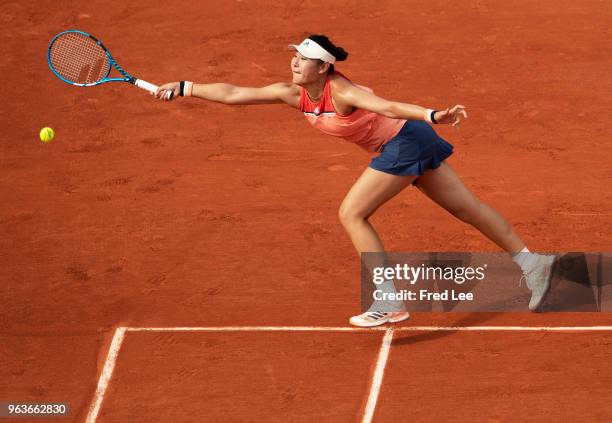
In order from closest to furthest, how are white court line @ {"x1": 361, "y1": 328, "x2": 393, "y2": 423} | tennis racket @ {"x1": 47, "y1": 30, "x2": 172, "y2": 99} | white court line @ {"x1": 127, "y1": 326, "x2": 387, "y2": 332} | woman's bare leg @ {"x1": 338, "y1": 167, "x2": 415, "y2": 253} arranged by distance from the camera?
white court line @ {"x1": 361, "y1": 328, "x2": 393, "y2": 423} < woman's bare leg @ {"x1": 338, "y1": 167, "x2": 415, "y2": 253} < white court line @ {"x1": 127, "y1": 326, "x2": 387, "y2": 332} < tennis racket @ {"x1": 47, "y1": 30, "x2": 172, "y2": 99}

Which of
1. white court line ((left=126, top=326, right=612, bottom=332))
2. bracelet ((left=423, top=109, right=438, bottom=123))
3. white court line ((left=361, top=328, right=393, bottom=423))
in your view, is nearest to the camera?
bracelet ((left=423, top=109, right=438, bottom=123))

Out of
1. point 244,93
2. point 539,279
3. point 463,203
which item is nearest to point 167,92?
point 244,93

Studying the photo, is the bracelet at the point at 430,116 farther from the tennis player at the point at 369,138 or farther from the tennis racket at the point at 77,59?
the tennis racket at the point at 77,59

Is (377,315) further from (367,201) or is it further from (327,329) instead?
(367,201)

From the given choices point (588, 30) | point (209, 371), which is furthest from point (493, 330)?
point (588, 30)

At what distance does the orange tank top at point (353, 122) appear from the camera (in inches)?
352

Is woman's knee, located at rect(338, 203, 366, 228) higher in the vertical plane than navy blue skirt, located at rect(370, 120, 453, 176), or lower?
lower

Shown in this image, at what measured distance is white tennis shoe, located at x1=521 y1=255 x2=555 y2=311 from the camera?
9.66 m

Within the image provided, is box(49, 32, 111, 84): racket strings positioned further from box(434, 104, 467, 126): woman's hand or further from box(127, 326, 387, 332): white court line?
box(434, 104, 467, 126): woman's hand

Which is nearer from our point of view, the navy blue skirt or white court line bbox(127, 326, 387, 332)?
the navy blue skirt

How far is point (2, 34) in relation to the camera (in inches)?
589

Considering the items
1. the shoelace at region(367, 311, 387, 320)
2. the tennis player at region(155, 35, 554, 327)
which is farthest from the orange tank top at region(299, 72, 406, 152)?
the shoelace at region(367, 311, 387, 320)

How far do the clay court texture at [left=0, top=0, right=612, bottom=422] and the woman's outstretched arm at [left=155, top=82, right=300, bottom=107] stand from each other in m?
1.68

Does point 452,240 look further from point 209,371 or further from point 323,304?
point 209,371
